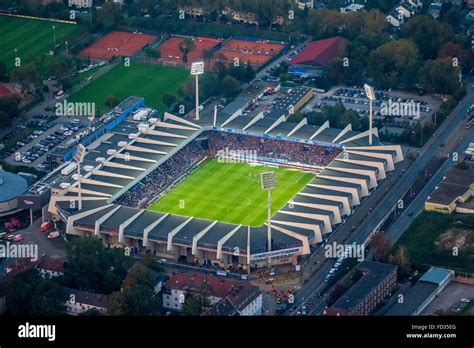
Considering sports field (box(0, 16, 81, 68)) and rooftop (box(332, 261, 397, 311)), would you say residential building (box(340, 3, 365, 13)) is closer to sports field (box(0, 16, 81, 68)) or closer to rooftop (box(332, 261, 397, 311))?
sports field (box(0, 16, 81, 68))

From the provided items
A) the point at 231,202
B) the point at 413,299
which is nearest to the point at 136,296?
the point at 413,299

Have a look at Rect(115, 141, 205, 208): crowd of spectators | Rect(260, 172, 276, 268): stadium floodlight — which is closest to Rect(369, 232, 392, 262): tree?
Rect(260, 172, 276, 268): stadium floodlight

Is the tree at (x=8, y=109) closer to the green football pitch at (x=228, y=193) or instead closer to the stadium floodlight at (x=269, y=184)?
the green football pitch at (x=228, y=193)

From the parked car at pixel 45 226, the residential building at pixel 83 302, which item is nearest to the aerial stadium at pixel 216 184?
the parked car at pixel 45 226

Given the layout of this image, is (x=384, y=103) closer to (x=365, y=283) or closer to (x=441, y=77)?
(x=441, y=77)

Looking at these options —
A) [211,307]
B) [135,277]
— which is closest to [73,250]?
[135,277]
